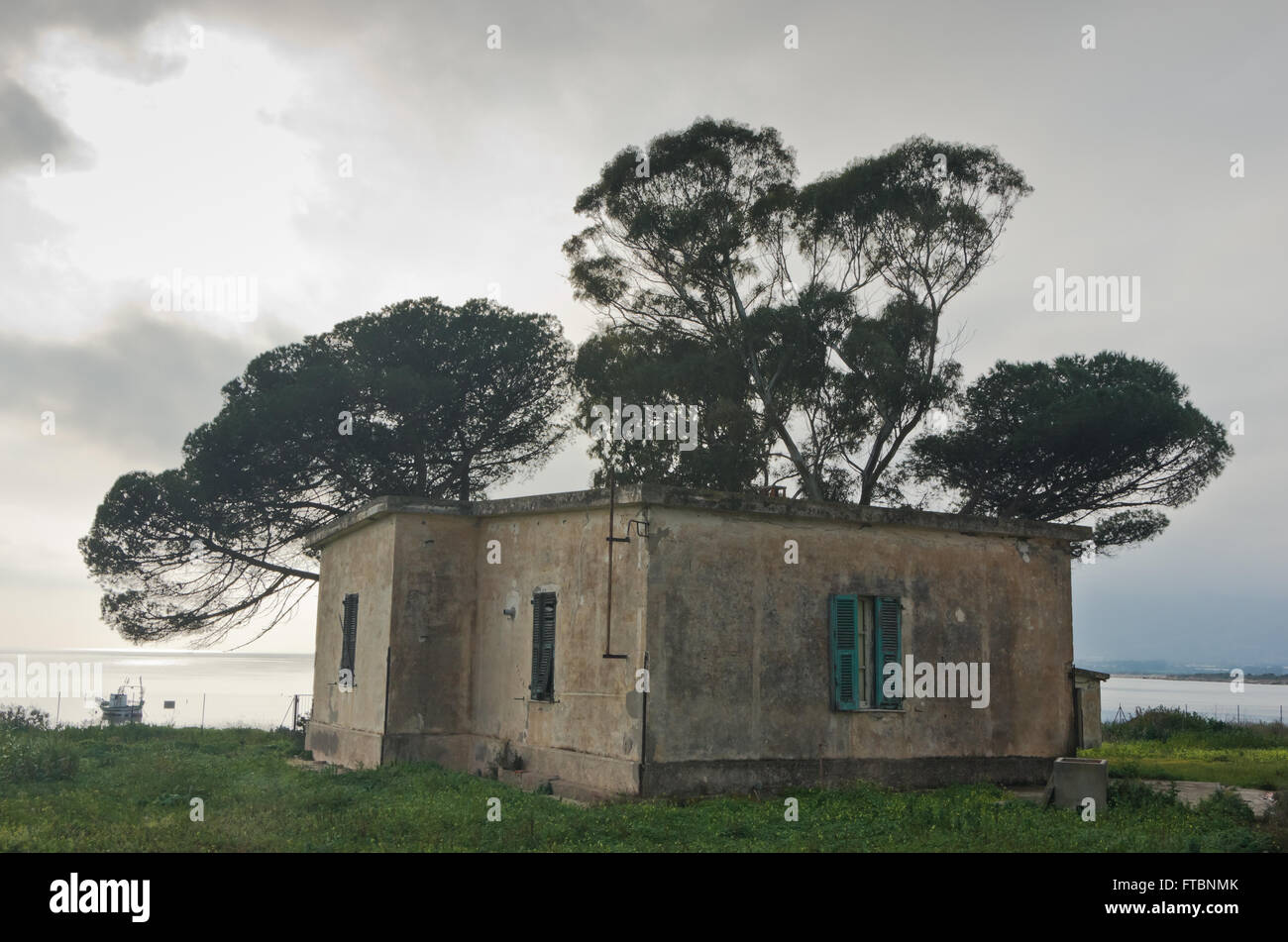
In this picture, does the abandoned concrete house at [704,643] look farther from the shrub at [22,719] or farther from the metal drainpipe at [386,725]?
the shrub at [22,719]

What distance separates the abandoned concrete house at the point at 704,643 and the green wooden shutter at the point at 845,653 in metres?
0.03

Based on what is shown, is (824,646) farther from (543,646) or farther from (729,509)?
(543,646)

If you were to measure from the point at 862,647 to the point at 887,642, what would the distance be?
1.15 ft

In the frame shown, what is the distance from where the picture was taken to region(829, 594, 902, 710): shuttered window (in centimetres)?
1248

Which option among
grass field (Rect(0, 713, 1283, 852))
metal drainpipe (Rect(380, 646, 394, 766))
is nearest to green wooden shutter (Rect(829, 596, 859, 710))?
grass field (Rect(0, 713, 1283, 852))

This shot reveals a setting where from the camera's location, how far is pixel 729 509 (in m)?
12.1

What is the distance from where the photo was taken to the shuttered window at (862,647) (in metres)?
12.5

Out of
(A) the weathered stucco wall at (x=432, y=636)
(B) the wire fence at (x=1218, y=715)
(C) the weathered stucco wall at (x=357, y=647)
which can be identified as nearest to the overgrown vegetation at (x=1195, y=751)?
(B) the wire fence at (x=1218, y=715)

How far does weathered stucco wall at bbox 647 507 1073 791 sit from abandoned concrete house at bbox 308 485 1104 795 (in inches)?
0.9

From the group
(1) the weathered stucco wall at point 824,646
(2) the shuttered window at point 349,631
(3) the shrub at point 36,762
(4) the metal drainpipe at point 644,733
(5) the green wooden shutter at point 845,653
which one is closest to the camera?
(4) the metal drainpipe at point 644,733

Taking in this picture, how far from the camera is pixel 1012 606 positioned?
46.1ft

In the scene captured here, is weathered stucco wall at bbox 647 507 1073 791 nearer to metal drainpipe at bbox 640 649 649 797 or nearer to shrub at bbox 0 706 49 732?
metal drainpipe at bbox 640 649 649 797

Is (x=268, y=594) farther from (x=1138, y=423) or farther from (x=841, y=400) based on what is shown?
(x=1138, y=423)

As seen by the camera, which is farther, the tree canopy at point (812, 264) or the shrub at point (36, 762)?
the tree canopy at point (812, 264)
